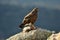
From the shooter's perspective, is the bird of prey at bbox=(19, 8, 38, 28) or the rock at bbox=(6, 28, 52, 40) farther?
the bird of prey at bbox=(19, 8, 38, 28)

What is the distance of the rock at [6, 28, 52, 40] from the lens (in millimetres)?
22578

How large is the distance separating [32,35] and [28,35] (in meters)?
0.46

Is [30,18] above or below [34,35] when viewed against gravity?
above

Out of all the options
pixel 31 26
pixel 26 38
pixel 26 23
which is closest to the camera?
pixel 26 38

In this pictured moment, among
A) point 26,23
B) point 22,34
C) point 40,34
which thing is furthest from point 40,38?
point 26,23

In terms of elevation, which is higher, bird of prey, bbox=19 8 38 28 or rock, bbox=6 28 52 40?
bird of prey, bbox=19 8 38 28

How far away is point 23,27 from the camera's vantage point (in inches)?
981

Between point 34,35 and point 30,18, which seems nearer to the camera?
point 34,35

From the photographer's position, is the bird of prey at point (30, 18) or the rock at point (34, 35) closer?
the rock at point (34, 35)

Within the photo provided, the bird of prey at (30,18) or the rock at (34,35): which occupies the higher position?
the bird of prey at (30,18)

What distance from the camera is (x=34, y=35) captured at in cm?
2281

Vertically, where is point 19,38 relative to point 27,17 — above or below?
below

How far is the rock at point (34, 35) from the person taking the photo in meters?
22.6

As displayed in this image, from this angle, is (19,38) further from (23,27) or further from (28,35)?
(23,27)
